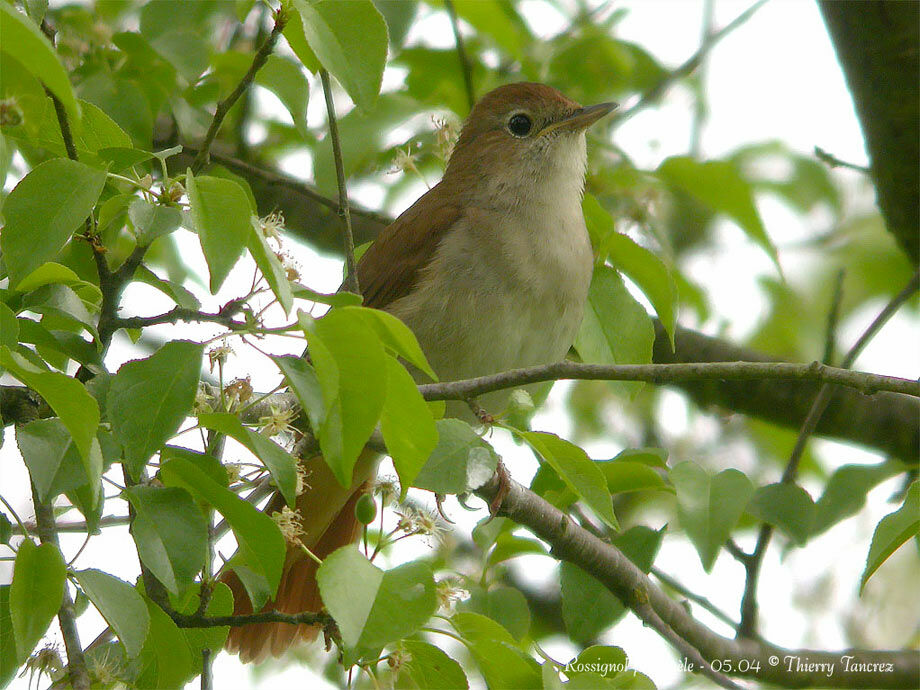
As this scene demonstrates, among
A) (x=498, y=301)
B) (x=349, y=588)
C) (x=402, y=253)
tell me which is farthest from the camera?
(x=402, y=253)

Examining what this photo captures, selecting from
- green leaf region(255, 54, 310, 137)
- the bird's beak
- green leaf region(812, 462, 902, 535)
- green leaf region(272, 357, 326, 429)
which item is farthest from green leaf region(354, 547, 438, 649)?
the bird's beak

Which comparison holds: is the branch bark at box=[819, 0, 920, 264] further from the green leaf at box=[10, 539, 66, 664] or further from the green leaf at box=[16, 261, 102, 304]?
the green leaf at box=[10, 539, 66, 664]

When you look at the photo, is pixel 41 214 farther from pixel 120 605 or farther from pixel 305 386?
pixel 120 605

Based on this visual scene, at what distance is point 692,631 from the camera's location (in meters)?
3.37

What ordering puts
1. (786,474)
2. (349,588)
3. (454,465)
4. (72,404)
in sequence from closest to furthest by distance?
(72,404)
(349,588)
(454,465)
(786,474)

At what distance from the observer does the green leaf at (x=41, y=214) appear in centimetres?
173

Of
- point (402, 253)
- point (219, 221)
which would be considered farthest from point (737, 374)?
point (402, 253)

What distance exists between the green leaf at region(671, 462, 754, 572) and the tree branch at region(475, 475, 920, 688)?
51cm

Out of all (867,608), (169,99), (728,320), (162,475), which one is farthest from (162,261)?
(867,608)

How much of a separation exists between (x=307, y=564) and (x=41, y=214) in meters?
2.25

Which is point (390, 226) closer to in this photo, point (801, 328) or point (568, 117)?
point (568, 117)

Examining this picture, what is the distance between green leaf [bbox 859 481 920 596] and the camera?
217 centimetres

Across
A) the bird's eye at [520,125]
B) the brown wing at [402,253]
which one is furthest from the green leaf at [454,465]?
the bird's eye at [520,125]

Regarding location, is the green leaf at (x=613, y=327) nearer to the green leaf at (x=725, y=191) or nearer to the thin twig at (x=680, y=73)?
the green leaf at (x=725, y=191)
